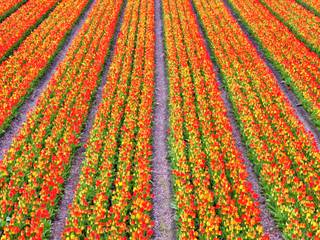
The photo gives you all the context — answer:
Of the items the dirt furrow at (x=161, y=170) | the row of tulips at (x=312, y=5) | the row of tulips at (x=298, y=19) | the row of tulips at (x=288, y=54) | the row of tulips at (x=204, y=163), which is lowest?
the row of tulips at (x=312, y=5)

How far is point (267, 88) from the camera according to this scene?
16750mm

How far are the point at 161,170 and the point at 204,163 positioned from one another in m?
1.40

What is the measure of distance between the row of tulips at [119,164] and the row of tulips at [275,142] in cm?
343

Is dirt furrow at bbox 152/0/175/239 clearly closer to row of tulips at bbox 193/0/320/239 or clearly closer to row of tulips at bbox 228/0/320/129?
row of tulips at bbox 193/0/320/239

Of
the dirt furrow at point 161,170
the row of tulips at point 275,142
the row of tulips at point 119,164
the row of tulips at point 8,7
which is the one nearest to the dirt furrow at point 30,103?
the row of tulips at point 119,164

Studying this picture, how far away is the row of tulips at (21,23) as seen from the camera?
21508 mm

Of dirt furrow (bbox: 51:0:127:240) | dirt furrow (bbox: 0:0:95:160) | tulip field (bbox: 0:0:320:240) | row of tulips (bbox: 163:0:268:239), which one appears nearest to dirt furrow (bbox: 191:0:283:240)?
tulip field (bbox: 0:0:320:240)

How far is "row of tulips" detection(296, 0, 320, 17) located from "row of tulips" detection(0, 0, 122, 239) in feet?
55.8

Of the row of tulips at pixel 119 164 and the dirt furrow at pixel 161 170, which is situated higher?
the row of tulips at pixel 119 164

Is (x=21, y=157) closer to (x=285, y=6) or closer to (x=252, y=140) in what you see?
(x=252, y=140)

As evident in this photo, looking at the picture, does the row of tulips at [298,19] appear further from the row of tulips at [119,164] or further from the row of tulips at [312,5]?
the row of tulips at [119,164]

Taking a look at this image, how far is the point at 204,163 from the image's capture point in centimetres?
1165

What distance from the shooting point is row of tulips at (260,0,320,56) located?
22828 mm

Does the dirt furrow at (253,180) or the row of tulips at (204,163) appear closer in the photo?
the row of tulips at (204,163)
